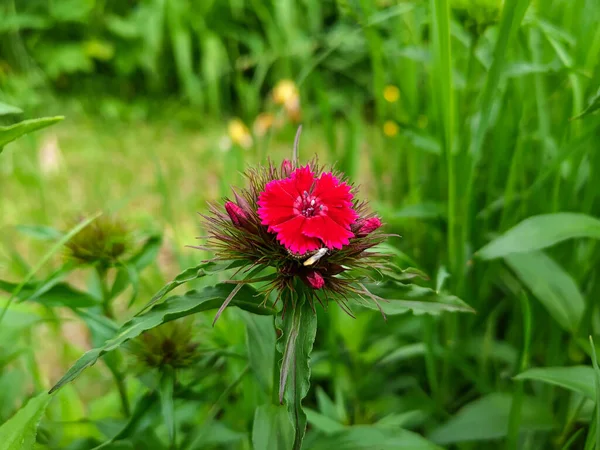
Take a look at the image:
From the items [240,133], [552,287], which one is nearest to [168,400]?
[552,287]

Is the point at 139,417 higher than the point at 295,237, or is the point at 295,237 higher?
the point at 295,237

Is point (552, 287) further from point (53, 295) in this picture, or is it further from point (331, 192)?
point (53, 295)

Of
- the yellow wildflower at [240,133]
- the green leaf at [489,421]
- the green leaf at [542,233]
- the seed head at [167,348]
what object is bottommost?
the green leaf at [489,421]

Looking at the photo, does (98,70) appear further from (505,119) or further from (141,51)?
(505,119)

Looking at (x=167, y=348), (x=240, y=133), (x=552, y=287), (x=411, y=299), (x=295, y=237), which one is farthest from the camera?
(x=240, y=133)

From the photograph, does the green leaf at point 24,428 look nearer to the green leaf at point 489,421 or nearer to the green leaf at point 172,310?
the green leaf at point 172,310

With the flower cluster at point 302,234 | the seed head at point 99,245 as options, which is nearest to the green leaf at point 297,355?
the flower cluster at point 302,234

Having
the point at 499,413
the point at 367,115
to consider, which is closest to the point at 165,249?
the point at 499,413
